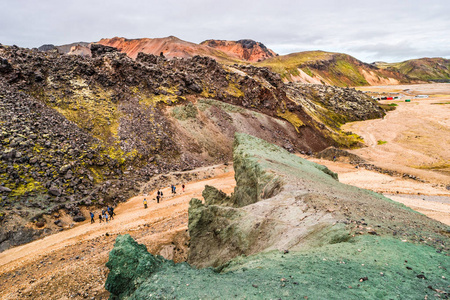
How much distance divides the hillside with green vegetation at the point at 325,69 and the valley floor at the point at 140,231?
94.5m

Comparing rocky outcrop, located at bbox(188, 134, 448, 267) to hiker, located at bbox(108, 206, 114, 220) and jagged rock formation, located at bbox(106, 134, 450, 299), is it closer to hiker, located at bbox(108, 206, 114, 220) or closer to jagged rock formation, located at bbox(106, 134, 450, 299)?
jagged rock formation, located at bbox(106, 134, 450, 299)

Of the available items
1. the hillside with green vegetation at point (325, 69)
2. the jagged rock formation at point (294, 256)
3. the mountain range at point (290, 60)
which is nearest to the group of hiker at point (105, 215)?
the jagged rock formation at point (294, 256)

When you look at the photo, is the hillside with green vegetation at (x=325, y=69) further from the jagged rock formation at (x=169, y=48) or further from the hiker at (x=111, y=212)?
the hiker at (x=111, y=212)

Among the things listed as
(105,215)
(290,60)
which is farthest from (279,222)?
(290,60)

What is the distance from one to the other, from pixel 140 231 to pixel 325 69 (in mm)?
171595

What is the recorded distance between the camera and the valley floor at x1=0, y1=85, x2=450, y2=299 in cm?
1638

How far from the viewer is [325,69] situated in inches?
6575

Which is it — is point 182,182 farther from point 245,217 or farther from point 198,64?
point 198,64

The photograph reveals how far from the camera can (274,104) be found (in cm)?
5953

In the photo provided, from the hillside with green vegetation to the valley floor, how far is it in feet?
310

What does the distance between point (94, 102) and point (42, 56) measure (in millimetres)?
12653

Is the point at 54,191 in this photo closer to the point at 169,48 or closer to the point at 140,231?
the point at 140,231

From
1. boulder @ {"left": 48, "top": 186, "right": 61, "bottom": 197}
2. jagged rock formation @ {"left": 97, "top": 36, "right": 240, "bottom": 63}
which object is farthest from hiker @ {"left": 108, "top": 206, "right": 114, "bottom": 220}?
jagged rock formation @ {"left": 97, "top": 36, "right": 240, "bottom": 63}

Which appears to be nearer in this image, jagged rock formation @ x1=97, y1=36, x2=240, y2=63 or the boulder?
the boulder
